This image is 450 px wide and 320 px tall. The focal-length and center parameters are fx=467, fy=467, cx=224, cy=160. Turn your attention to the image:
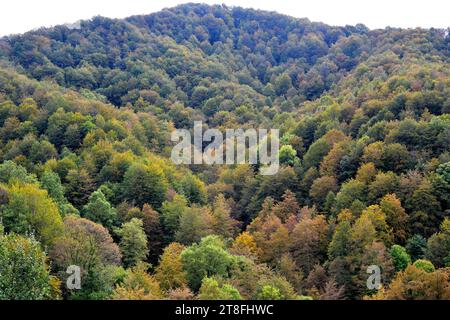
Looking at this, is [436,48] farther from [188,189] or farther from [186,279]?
[186,279]

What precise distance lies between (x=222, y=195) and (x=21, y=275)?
39.2 metres

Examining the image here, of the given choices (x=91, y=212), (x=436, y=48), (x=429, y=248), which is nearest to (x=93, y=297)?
(x=91, y=212)

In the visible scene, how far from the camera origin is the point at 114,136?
2889 inches

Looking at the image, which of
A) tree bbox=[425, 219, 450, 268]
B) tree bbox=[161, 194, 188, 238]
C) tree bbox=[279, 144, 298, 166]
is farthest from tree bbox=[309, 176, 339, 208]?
tree bbox=[425, 219, 450, 268]

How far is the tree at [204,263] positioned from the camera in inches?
1423

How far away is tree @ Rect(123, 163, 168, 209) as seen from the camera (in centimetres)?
5688

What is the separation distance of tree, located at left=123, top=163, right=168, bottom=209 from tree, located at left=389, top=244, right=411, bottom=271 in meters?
29.0

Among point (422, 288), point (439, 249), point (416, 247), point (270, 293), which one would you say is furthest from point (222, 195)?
point (422, 288)

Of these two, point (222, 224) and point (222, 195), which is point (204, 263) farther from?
point (222, 195)

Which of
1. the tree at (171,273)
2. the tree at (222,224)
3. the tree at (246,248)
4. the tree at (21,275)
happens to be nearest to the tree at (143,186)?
the tree at (222,224)

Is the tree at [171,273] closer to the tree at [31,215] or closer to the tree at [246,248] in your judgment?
the tree at [246,248]

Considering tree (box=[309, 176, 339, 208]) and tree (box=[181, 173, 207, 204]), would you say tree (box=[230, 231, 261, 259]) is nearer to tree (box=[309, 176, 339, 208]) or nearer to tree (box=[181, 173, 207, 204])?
tree (box=[309, 176, 339, 208])

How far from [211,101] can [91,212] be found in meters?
81.5

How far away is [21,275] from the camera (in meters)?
27.3
